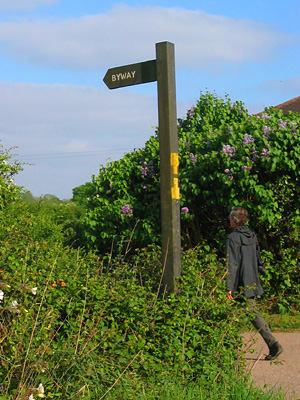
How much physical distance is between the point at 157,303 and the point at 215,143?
162 inches

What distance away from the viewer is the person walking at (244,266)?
20.8 feet

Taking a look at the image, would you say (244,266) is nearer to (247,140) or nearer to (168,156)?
(168,156)

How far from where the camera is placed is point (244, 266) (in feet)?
21.2

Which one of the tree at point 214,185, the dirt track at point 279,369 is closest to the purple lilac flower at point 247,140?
the tree at point 214,185

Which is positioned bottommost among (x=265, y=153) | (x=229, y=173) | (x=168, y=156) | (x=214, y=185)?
(x=214, y=185)

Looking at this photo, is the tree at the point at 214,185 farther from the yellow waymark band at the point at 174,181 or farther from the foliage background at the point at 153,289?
the yellow waymark band at the point at 174,181

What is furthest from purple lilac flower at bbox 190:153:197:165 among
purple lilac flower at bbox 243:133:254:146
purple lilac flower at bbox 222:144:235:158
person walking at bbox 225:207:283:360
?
person walking at bbox 225:207:283:360

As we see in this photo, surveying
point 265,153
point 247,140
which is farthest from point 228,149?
point 265,153

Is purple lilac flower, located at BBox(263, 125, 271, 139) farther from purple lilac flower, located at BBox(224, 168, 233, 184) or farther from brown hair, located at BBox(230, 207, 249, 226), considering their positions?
brown hair, located at BBox(230, 207, 249, 226)

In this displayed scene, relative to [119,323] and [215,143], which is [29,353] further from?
[215,143]

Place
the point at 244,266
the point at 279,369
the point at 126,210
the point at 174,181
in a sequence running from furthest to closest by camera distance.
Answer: the point at 126,210, the point at 244,266, the point at 279,369, the point at 174,181

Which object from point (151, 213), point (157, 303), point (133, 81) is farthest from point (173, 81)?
point (151, 213)

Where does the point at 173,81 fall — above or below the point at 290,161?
above

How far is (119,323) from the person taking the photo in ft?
16.7
